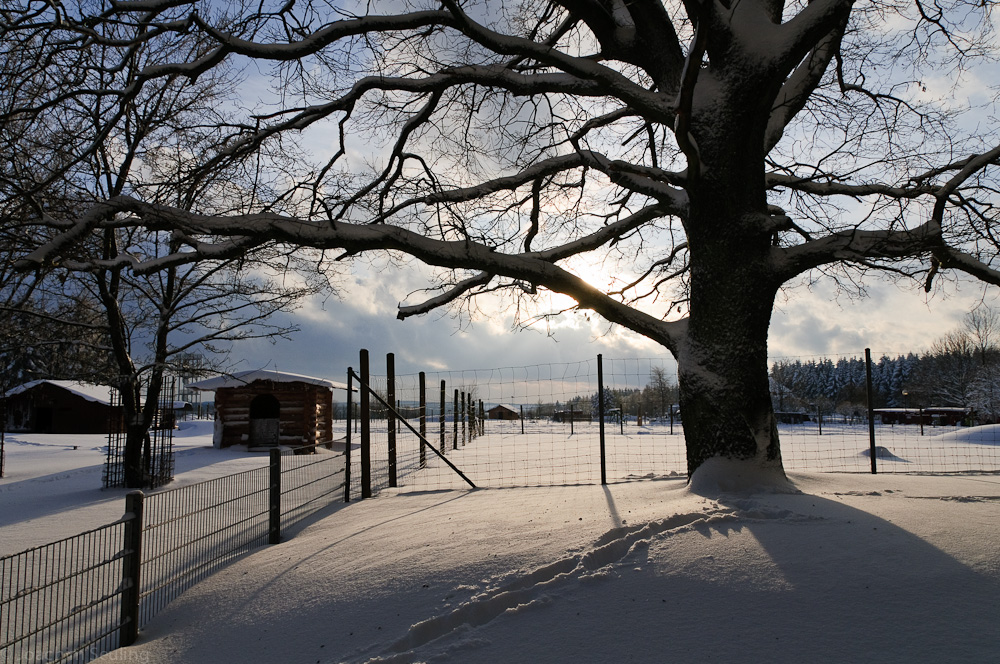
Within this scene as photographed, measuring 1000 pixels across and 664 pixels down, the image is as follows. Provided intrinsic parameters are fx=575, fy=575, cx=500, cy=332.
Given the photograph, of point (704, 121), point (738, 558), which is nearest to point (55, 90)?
point (704, 121)

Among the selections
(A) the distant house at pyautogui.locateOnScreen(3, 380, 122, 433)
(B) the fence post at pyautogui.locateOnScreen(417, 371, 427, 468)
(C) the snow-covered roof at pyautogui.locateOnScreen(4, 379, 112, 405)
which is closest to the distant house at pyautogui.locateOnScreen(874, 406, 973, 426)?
(B) the fence post at pyautogui.locateOnScreen(417, 371, 427, 468)

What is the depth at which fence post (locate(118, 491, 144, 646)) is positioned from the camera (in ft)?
13.6

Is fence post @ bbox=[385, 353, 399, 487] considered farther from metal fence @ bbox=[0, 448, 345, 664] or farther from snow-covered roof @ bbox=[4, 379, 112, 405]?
snow-covered roof @ bbox=[4, 379, 112, 405]

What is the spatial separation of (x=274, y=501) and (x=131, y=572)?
2.18 metres

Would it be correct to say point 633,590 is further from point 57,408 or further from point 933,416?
point 933,416

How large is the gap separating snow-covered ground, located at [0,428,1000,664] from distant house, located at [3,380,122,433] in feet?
110

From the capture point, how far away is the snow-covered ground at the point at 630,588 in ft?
10.4

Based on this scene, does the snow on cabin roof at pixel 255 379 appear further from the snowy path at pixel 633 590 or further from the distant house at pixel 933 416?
the distant house at pixel 933 416

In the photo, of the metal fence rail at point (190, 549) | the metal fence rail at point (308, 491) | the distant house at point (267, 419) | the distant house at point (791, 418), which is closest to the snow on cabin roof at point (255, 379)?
Answer: the distant house at point (267, 419)

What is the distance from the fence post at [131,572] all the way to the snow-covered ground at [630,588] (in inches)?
5.4

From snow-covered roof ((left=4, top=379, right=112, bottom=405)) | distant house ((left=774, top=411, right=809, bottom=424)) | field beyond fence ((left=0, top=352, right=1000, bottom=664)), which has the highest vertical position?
snow-covered roof ((left=4, top=379, right=112, bottom=405))

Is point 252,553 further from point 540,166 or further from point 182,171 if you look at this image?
point 540,166

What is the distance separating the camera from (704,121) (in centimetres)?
688

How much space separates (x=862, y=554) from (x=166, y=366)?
42.1 ft
